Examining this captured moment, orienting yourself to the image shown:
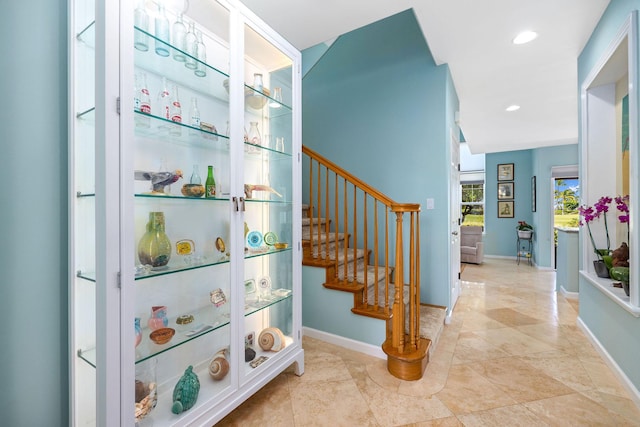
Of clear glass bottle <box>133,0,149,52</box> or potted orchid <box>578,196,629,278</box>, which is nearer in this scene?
clear glass bottle <box>133,0,149,52</box>

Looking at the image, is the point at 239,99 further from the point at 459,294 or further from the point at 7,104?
the point at 459,294

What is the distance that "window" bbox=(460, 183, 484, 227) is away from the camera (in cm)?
745

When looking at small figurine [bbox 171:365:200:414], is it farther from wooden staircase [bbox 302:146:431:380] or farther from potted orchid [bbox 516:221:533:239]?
potted orchid [bbox 516:221:533:239]

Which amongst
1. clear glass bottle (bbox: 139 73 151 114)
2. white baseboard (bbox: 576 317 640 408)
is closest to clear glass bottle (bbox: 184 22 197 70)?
clear glass bottle (bbox: 139 73 151 114)

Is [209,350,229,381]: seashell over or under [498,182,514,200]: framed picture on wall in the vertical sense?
under

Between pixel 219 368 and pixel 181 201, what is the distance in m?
0.88

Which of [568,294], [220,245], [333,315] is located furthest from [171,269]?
[568,294]

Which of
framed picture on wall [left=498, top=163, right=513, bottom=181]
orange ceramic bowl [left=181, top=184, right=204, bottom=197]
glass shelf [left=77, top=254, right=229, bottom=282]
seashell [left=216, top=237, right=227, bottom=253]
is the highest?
framed picture on wall [left=498, top=163, right=513, bottom=181]

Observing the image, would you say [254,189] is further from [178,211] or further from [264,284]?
[264,284]

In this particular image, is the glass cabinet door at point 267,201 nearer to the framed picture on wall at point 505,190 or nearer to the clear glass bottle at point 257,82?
the clear glass bottle at point 257,82

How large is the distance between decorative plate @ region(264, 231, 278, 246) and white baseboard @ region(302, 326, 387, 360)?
1097 millimetres

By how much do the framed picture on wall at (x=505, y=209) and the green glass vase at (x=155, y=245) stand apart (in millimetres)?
7590

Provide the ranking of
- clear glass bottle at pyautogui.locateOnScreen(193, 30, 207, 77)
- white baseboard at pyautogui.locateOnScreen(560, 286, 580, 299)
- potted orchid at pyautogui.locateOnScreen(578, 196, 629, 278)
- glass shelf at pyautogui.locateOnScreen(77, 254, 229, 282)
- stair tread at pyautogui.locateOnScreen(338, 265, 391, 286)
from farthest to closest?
white baseboard at pyautogui.locateOnScreen(560, 286, 580, 299) < stair tread at pyautogui.locateOnScreen(338, 265, 391, 286) < potted orchid at pyautogui.locateOnScreen(578, 196, 629, 278) < clear glass bottle at pyautogui.locateOnScreen(193, 30, 207, 77) < glass shelf at pyautogui.locateOnScreen(77, 254, 229, 282)

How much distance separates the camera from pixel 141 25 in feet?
3.85
